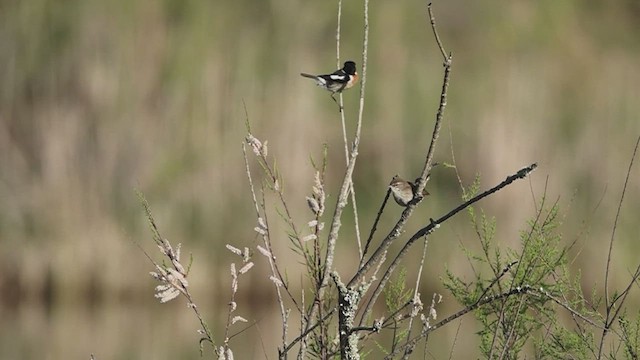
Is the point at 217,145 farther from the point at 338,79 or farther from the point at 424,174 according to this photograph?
the point at 424,174

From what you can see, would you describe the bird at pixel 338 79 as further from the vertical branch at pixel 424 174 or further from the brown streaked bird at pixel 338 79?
the vertical branch at pixel 424 174

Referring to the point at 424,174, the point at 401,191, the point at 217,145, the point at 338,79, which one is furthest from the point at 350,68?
the point at 217,145

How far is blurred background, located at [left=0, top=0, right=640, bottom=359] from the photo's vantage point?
12.6 meters

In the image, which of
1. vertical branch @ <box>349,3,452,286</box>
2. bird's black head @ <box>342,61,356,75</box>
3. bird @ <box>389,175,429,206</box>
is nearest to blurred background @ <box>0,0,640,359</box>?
bird's black head @ <box>342,61,356,75</box>

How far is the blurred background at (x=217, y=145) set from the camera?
41.2ft

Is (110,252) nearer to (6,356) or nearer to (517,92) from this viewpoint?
(6,356)

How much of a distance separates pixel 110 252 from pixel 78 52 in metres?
2.03

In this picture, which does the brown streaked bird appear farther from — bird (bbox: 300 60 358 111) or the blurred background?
the blurred background

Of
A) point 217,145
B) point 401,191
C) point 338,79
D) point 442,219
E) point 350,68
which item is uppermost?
point 217,145

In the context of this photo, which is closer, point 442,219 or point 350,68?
point 442,219

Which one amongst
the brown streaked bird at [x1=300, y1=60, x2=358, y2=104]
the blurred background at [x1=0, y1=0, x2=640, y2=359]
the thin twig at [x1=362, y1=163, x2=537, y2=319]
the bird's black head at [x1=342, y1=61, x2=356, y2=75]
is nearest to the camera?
the thin twig at [x1=362, y1=163, x2=537, y2=319]

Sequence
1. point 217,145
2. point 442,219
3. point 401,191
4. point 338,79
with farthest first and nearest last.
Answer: point 217,145, point 338,79, point 401,191, point 442,219

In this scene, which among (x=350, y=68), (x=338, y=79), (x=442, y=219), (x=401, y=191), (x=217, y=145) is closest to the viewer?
(x=442, y=219)

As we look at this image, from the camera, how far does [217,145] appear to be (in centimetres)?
1302
